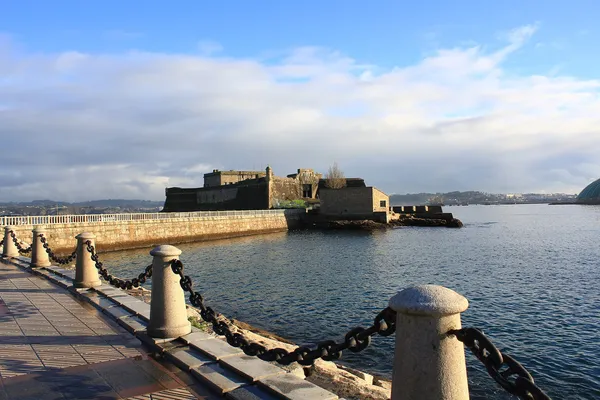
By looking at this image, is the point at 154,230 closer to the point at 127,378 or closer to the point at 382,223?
the point at 382,223

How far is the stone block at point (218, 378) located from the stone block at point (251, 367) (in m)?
0.07

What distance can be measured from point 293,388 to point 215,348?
5.24ft

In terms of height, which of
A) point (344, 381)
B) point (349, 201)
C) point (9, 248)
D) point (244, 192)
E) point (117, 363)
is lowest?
point (344, 381)

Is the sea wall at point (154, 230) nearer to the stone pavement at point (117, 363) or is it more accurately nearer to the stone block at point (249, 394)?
the stone pavement at point (117, 363)

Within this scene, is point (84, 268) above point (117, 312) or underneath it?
above

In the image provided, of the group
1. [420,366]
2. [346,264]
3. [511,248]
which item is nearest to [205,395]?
[420,366]

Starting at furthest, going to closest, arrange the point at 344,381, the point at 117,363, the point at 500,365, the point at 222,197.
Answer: the point at 222,197, the point at 344,381, the point at 117,363, the point at 500,365

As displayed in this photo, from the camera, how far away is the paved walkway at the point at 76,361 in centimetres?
445

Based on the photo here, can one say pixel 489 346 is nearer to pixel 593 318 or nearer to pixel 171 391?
pixel 171 391

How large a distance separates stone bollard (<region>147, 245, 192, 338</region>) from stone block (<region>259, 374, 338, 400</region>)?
2082mm

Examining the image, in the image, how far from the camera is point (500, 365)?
2793mm

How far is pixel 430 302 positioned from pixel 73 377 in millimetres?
4015

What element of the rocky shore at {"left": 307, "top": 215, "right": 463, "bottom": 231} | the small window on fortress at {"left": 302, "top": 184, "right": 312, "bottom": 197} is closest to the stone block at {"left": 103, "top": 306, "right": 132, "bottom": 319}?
the rocky shore at {"left": 307, "top": 215, "right": 463, "bottom": 231}

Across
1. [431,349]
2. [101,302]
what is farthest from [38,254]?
[431,349]
